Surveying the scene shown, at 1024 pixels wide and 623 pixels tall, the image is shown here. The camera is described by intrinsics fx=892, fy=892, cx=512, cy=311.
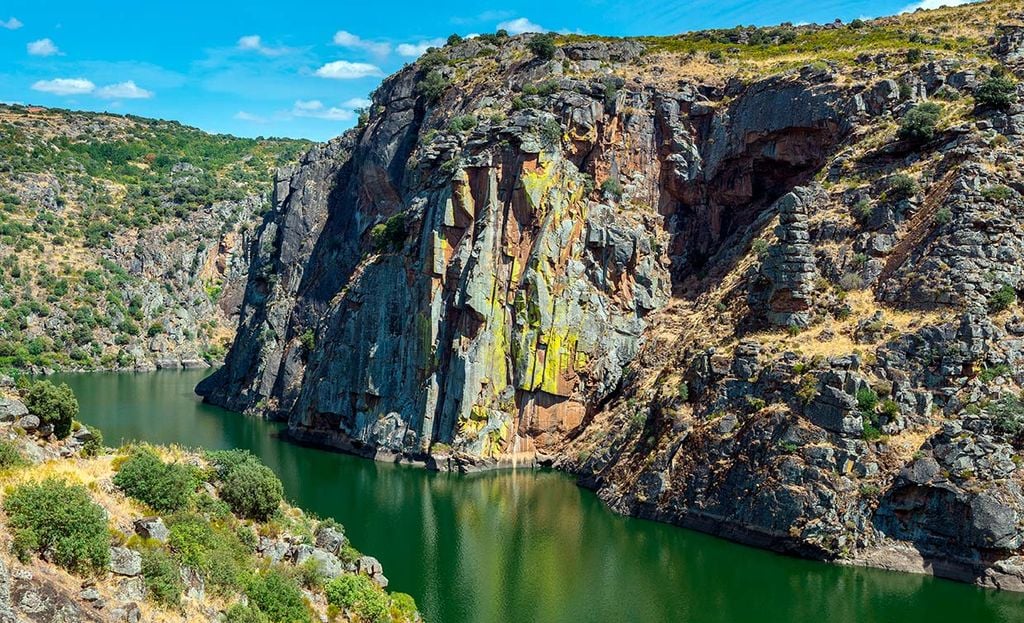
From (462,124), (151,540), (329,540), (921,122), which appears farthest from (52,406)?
(921,122)

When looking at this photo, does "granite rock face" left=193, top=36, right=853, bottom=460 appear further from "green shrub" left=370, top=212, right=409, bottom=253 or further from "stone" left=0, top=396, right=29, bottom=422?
"stone" left=0, top=396, right=29, bottom=422

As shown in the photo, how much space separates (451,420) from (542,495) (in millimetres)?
10243

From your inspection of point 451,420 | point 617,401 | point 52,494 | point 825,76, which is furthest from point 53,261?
point 52,494

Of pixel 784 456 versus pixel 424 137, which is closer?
pixel 784 456

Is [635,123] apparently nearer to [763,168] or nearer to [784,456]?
[763,168]

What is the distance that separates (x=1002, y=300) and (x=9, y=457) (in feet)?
145

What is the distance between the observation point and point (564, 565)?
140 feet

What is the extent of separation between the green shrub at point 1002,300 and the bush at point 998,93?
45.4 ft

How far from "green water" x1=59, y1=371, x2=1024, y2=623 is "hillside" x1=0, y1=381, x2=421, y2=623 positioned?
877 cm

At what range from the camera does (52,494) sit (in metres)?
20.4

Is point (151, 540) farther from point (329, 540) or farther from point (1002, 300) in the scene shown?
point (1002, 300)

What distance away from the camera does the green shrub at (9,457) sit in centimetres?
2300

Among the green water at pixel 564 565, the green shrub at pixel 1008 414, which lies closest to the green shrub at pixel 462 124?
the green water at pixel 564 565

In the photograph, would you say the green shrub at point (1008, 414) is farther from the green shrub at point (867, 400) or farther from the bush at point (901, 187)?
the bush at point (901, 187)
